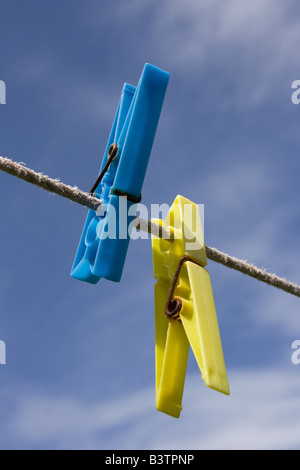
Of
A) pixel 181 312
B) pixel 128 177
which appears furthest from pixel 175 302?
pixel 128 177

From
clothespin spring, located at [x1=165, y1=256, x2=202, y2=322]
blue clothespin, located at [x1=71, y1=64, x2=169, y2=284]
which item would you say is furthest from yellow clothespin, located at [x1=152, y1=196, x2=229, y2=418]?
blue clothespin, located at [x1=71, y1=64, x2=169, y2=284]

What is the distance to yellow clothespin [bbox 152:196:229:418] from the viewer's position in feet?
4.20

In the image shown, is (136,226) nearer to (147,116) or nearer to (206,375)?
(147,116)

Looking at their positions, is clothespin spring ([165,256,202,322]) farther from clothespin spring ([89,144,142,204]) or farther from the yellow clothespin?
clothespin spring ([89,144,142,204])

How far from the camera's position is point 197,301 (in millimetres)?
1350

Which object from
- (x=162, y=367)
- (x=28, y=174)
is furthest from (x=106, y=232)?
(x=162, y=367)

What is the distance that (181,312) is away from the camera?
1353 millimetres

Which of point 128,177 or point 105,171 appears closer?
point 128,177

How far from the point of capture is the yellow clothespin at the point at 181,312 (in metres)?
1.28

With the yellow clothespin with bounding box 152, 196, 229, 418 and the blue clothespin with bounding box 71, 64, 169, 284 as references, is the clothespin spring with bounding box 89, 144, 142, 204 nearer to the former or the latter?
the blue clothespin with bounding box 71, 64, 169, 284

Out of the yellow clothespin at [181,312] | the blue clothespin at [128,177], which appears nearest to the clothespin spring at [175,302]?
the yellow clothespin at [181,312]

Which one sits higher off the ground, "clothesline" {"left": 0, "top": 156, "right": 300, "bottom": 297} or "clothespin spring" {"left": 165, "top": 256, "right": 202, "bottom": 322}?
"clothesline" {"left": 0, "top": 156, "right": 300, "bottom": 297}

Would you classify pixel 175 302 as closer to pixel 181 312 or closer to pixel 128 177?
pixel 181 312

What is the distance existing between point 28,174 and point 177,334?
49 centimetres
